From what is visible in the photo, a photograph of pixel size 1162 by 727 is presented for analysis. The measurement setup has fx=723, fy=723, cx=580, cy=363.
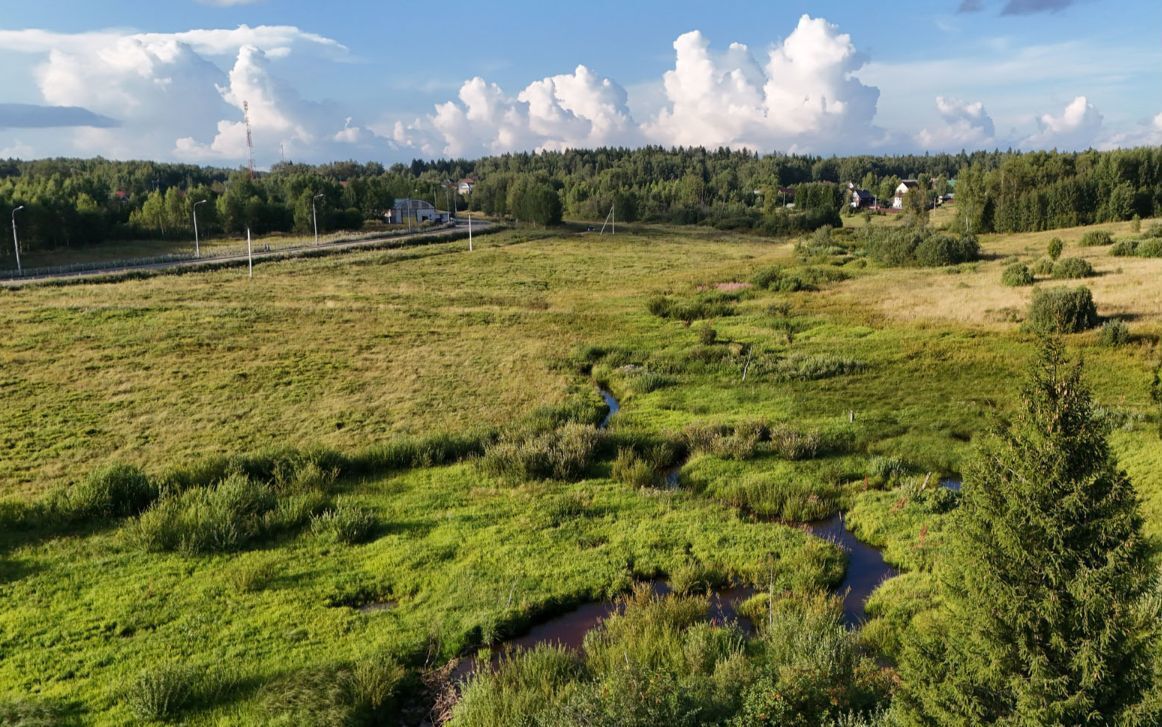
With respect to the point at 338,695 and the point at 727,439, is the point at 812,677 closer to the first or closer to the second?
the point at 338,695

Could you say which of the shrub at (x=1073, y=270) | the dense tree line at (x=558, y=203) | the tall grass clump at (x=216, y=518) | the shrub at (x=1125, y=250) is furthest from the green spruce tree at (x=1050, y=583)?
the dense tree line at (x=558, y=203)

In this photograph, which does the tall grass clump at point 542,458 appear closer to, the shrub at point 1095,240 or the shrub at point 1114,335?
the shrub at point 1114,335

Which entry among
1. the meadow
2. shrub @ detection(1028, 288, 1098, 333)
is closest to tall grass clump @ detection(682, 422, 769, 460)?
the meadow

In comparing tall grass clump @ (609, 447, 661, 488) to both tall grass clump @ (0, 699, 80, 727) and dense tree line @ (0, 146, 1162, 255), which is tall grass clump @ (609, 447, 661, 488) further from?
dense tree line @ (0, 146, 1162, 255)

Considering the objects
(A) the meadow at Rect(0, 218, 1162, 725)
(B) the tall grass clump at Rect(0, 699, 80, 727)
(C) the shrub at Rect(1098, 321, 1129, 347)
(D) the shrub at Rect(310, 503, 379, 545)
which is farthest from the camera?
(C) the shrub at Rect(1098, 321, 1129, 347)

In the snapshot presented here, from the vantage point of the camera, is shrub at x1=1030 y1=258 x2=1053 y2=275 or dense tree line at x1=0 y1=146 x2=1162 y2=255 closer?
shrub at x1=1030 y1=258 x2=1053 y2=275

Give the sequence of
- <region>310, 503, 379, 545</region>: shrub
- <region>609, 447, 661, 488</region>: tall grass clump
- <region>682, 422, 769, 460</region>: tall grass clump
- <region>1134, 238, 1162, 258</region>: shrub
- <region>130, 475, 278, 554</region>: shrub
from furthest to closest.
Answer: <region>1134, 238, 1162, 258</region>: shrub < <region>682, 422, 769, 460</region>: tall grass clump < <region>609, 447, 661, 488</region>: tall grass clump < <region>310, 503, 379, 545</region>: shrub < <region>130, 475, 278, 554</region>: shrub
